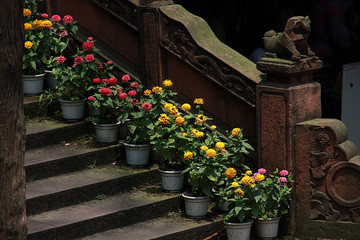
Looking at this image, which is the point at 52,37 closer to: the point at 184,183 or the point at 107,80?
the point at 107,80

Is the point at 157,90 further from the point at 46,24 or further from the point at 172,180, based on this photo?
the point at 46,24

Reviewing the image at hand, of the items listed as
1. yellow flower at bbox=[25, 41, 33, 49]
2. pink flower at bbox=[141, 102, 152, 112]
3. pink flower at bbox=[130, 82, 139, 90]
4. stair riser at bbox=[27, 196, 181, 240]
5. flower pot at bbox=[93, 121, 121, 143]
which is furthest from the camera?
yellow flower at bbox=[25, 41, 33, 49]

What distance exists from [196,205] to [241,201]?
1.69ft

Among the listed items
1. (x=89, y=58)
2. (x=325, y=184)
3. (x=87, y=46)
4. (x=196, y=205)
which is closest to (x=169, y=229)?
(x=196, y=205)

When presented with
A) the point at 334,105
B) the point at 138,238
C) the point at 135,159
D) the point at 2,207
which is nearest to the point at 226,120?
the point at 135,159

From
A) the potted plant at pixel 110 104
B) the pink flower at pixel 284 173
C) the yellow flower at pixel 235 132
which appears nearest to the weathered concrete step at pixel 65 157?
the potted plant at pixel 110 104

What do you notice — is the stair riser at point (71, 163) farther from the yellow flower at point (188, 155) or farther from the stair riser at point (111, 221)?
the yellow flower at point (188, 155)

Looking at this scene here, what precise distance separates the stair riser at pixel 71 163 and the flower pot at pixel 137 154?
0.56ft

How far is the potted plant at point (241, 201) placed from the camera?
8.35 metres

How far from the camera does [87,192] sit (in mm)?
8719

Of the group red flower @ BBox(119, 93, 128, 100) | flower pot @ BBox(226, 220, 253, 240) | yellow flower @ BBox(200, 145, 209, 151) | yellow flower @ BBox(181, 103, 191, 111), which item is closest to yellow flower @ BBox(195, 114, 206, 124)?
yellow flower @ BBox(181, 103, 191, 111)

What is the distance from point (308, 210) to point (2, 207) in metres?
3.54

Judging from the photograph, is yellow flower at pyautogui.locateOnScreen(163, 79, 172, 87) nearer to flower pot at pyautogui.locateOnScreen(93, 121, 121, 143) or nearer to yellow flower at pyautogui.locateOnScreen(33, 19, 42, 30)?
flower pot at pyautogui.locateOnScreen(93, 121, 121, 143)

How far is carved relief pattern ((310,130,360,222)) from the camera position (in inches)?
336
